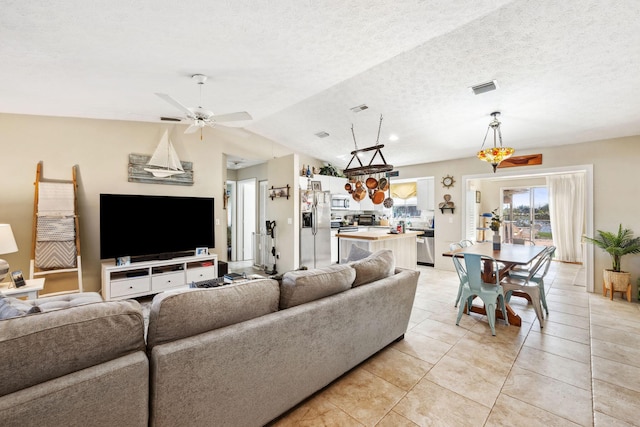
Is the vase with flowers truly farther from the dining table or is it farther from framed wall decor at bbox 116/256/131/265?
framed wall decor at bbox 116/256/131/265

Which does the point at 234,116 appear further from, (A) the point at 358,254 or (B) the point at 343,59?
(A) the point at 358,254

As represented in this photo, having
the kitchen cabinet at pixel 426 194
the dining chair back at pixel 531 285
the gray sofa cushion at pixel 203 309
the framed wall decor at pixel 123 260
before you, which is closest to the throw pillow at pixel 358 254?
the dining chair back at pixel 531 285

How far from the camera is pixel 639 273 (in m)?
4.03

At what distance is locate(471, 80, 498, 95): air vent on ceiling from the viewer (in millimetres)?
3186

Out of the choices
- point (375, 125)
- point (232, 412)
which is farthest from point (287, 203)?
point (232, 412)

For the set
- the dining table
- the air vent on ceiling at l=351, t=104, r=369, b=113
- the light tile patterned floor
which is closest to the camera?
the light tile patterned floor

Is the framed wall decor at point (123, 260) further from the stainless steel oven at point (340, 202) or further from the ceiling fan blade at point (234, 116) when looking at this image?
the stainless steel oven at point (340, 202)

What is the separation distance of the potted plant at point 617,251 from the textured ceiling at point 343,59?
149 centimetres

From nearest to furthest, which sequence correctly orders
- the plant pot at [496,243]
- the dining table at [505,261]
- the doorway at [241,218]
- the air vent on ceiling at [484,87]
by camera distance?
the dining table at [505,261]
the air vent on ceiling at [484,87]
the plant pot at [496,243]
the doorway at [241,218]

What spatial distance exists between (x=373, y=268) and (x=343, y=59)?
6.71ft

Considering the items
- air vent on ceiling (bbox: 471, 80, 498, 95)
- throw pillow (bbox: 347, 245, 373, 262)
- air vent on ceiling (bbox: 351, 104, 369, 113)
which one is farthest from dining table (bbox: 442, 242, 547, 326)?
air vent on ceiling (bbox: 351, 104, 369, 113)

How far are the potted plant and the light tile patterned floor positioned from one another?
75 cm

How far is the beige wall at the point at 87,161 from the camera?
11.8 feet

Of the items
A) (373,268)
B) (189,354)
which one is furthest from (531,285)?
(189,354)
